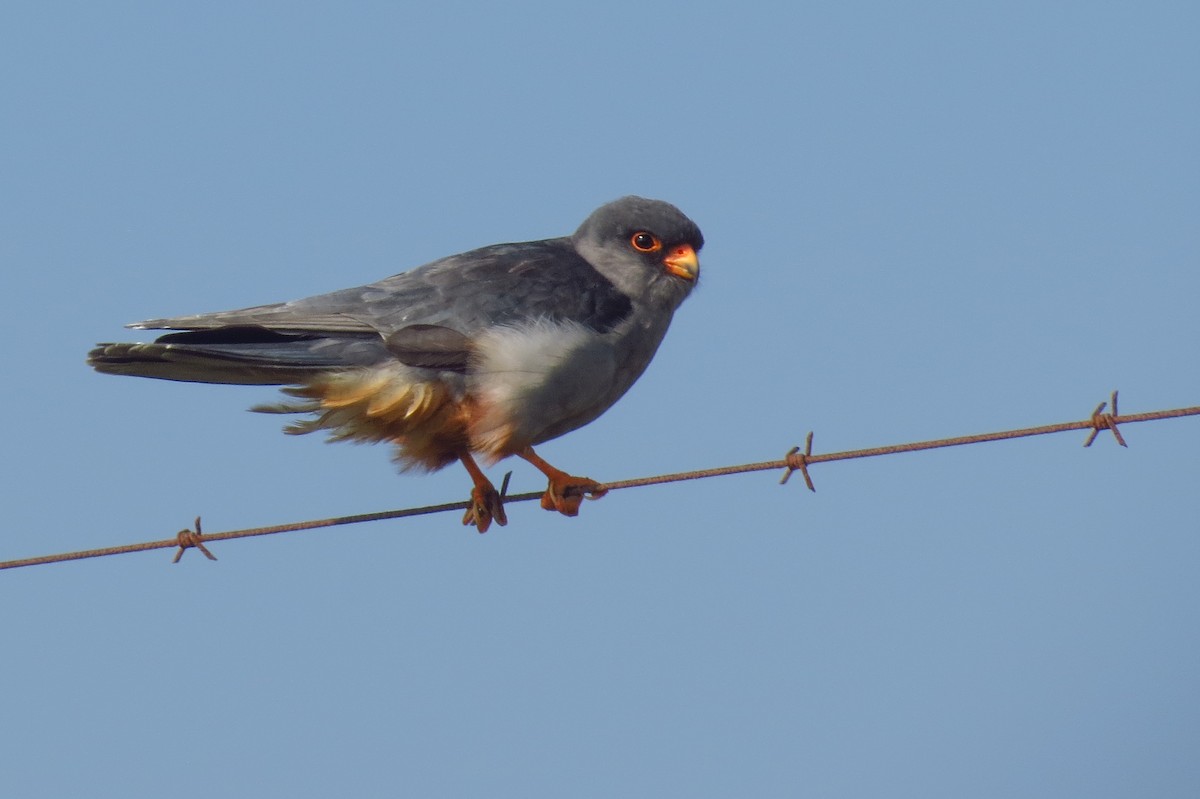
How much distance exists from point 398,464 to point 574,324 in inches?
40.5

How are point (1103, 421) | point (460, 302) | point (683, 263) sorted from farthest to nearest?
point (683, 263), point (460, 302), point (1103, 421)

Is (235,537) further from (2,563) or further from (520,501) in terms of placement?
(520,501)

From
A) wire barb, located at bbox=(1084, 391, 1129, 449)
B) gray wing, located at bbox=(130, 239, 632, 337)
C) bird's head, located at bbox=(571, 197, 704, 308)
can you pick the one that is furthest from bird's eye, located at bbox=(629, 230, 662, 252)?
wire barb, located at bbox=(1084, 391, 1129, 449)

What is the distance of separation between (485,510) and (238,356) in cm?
124

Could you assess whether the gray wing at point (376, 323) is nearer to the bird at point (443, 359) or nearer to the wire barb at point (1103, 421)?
the bird at point (443, 359)

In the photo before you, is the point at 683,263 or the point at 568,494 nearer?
the point at 568,494

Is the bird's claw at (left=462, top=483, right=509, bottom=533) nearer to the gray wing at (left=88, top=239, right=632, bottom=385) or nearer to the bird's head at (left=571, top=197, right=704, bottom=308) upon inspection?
the gray wing at (left=88, top=239, right=632, bottom=385)

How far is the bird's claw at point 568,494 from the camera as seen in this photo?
6.62 meters

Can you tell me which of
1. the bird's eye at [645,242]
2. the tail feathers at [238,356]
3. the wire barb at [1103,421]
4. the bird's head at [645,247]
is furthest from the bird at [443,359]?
the wire barb at [1103,421]

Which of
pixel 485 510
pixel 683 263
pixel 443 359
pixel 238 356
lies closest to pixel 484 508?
pixel 485 510

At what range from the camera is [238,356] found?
6270 mm

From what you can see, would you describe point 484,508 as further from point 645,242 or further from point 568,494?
point 645,242

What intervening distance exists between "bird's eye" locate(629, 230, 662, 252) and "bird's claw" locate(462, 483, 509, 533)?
157 cm

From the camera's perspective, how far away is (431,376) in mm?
6461
